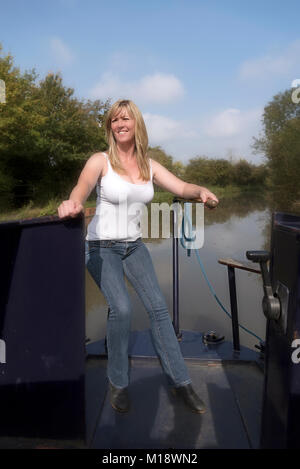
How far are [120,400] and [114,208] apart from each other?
1076 millimetres

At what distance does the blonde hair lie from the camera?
202cm

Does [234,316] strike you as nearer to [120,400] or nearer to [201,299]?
[120,400]

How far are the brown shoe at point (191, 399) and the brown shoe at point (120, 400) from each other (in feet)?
1.00

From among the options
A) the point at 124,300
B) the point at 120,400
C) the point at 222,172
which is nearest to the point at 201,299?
the point at 120,400

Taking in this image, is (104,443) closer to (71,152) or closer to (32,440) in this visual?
(32,440)

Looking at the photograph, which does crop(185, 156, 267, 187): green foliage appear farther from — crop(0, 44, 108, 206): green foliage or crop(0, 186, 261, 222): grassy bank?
crop(0, 186, 261, 222): grassy bank

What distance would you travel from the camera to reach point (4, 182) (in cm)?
1964

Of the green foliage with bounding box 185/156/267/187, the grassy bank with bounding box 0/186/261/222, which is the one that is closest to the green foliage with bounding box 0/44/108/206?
the grassy bank with bounding box 0/186/261/222

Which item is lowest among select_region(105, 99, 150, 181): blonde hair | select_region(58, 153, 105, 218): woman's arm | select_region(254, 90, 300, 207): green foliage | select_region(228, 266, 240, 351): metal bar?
select_region(228, 266, 240, 351): metal bar

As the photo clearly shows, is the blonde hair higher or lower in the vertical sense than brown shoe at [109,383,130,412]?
higher

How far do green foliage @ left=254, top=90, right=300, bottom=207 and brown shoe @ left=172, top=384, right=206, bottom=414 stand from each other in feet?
78.2

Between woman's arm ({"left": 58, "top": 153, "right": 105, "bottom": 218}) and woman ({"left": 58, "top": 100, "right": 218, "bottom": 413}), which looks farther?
woman ({"left": 58, "top": 100, "right": 218, "bottom": 413})

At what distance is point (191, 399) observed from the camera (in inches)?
79.7

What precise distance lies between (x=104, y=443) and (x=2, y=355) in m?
0.67
